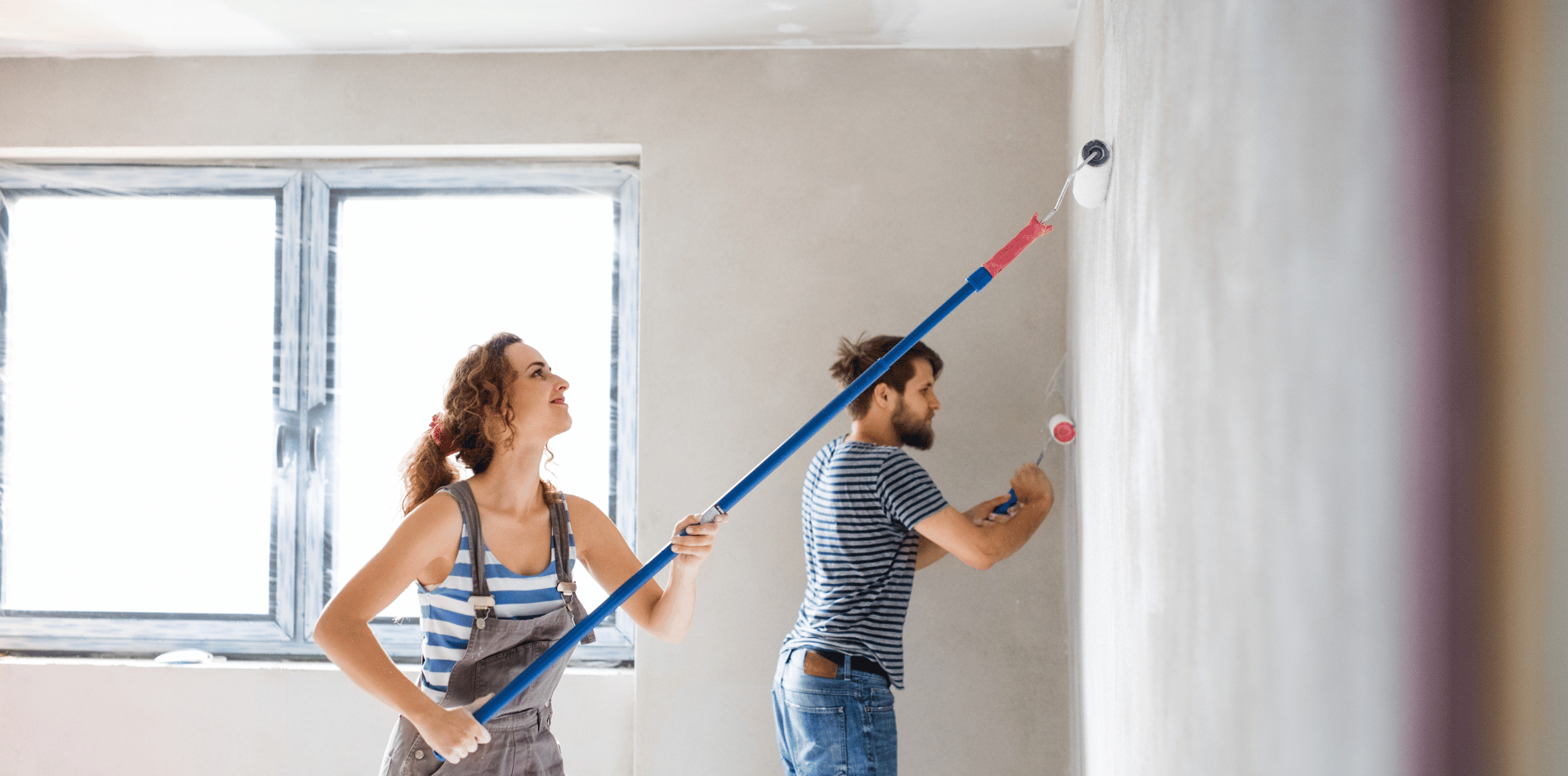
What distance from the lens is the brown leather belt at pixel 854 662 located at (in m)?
1.75

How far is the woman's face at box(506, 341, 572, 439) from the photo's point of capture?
151 cm

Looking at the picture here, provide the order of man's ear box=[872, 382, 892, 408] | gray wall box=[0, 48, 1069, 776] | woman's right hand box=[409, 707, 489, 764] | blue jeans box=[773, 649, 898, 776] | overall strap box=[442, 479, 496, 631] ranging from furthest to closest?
gray wall box=[0, 48, 1069, 776] → man's ear box=[872, 382, 892, 408] → blue jeans box=[773, 649, 898, 776] → overall strap box=[442, 479, 496, 631] → woman's right hand box=[409, 707, 489, 764]

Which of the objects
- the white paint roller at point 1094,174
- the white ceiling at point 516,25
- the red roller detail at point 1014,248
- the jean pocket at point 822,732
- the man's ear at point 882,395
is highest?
the white ceiling at point 516,25

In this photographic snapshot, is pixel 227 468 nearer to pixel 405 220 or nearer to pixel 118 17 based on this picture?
pixel 405 220

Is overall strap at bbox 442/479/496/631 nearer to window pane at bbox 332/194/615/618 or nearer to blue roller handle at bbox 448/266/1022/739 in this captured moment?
blue roller handle at bbox 448/266/1022/739

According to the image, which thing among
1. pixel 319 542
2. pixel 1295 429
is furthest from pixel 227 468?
pixel 1295 429

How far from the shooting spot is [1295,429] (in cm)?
55

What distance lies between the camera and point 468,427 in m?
1.50

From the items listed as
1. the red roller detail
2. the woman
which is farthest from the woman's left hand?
the red roller detail

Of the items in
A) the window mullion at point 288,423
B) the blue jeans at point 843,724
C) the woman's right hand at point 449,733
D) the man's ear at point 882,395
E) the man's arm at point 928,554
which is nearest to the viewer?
the woman's right hand at point 449,733

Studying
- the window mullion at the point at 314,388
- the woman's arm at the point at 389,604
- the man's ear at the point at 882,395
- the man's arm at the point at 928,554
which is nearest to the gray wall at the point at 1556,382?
the woman's arm at the point at 389,604

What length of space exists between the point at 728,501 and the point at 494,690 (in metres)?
0.45

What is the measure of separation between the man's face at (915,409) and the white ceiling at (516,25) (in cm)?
84

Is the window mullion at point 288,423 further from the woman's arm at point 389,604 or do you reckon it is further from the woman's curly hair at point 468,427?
the woman's arm at point 389,604
